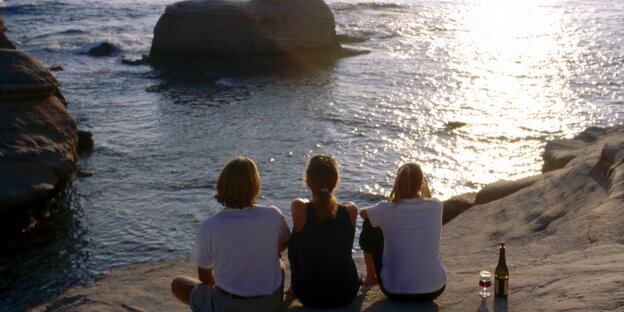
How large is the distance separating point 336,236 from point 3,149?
21.8ft

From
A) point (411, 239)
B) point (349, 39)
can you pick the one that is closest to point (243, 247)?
point (411, 239)

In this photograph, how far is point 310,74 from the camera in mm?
24312

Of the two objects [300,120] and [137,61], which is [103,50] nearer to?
[137,61]

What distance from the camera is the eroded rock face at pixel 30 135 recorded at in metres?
11.0

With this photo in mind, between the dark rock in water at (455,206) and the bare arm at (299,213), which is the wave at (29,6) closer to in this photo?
the dark rock in water at (455,206)

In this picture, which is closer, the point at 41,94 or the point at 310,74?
the point at 41,94

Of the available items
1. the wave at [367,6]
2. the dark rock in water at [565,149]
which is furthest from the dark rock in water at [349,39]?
the dark rock in water at [565,149]

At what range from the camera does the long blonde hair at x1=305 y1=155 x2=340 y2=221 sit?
19.7ft

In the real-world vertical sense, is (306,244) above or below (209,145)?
above

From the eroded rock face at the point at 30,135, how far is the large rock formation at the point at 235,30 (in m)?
12.5

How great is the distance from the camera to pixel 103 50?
28.9m

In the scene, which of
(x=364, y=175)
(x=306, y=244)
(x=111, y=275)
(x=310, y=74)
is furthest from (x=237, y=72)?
(x=306, y=244)

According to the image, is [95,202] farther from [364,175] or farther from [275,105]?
[275,105]

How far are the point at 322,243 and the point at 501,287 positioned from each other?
1287 millimetres
